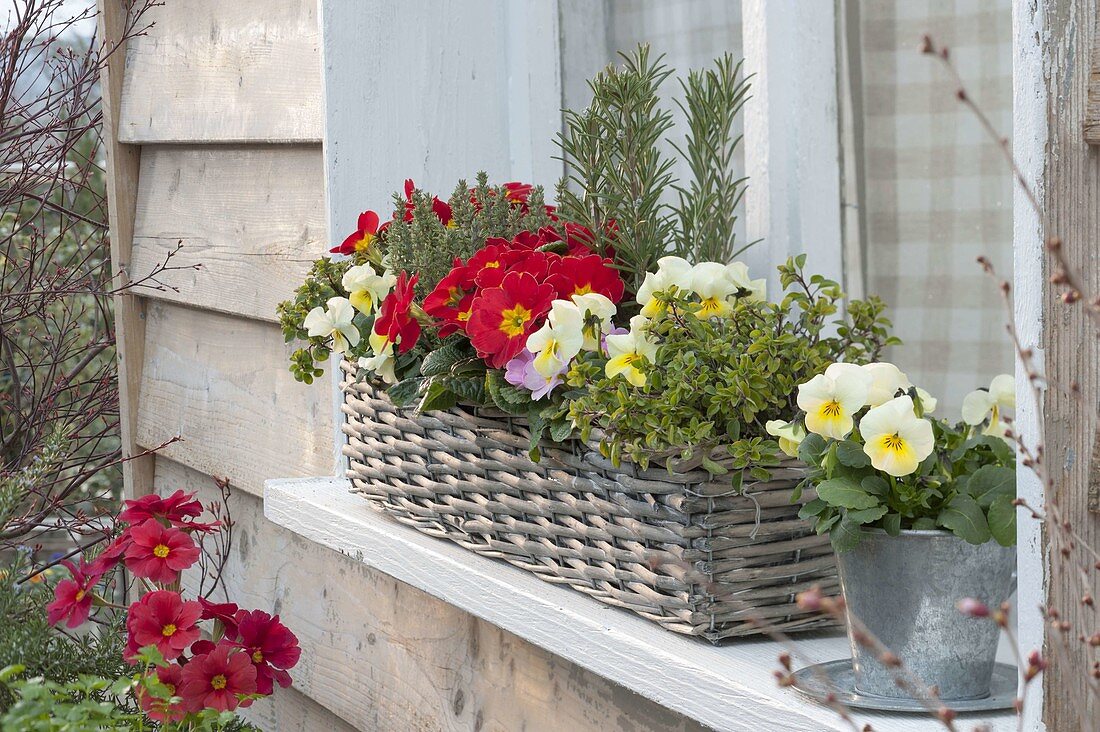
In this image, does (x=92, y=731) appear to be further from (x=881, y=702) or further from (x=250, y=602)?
(x=250, y=602)

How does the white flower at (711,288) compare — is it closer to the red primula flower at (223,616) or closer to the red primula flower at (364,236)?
the red primula flower at (364,236)

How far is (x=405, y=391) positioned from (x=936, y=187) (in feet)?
2.07

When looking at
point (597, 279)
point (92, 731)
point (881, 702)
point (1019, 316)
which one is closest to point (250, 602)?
point (92, 731)

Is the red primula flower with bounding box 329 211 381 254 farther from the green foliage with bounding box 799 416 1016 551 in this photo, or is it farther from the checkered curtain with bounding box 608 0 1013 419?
the green foliage with bounding box 799 416 1016 551

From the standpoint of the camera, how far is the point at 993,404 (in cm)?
95

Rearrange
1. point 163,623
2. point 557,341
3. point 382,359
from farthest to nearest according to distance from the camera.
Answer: point 163,623 → point 382,359 → point 557,341

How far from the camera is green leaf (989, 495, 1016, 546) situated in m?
0.78

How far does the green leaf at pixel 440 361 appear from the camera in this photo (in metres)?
1.12

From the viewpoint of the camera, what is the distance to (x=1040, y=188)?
0.67m

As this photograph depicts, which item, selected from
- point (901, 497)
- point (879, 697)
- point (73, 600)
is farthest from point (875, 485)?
point (73, 600)

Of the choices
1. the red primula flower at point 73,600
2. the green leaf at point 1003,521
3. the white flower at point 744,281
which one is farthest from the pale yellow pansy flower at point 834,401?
the red primula flower at point 73,600

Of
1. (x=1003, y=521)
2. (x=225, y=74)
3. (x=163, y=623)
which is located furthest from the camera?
(x=225, y=74)

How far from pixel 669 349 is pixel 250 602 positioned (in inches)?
47.6

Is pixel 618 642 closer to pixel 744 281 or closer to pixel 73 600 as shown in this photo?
pixel 744 281
